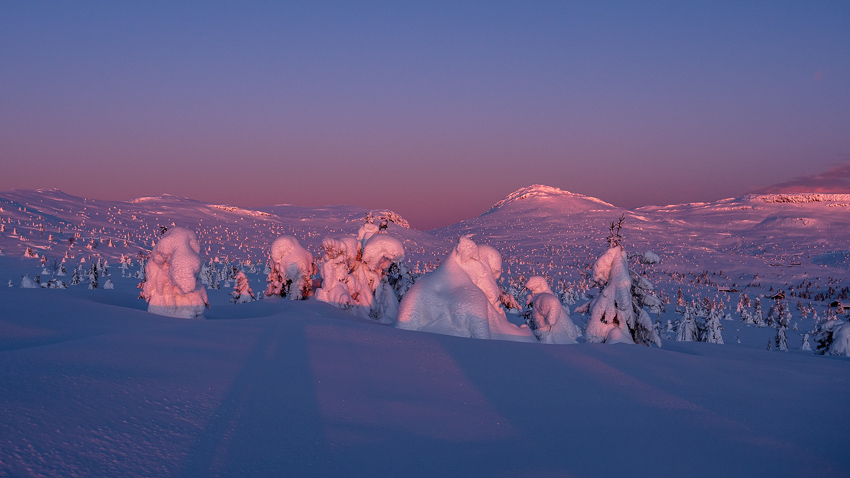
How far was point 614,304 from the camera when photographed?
1944cm

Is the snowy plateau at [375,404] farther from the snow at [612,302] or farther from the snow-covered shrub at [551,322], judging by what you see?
the snow at [612,302]

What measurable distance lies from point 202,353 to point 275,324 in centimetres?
366

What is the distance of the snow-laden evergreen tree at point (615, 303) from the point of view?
1919cm

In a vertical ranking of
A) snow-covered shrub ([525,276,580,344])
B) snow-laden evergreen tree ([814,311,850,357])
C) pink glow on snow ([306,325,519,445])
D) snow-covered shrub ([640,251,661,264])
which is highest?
snow-covered shrub ([640,251,661,264])

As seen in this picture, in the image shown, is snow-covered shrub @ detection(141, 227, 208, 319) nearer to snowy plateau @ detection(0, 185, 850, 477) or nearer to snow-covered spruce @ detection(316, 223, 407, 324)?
snowy plateau @ detection(0, 185, 850, 477)

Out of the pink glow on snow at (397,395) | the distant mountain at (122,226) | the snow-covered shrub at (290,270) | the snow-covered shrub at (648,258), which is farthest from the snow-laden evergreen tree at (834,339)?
the pink glow on snow at (397,395)

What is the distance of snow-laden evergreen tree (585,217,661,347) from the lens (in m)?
19.2

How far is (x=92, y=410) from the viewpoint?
4.54 m

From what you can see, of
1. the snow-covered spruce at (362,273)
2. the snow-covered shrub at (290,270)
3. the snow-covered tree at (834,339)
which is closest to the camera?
the snow-covered spruce at (362,273)

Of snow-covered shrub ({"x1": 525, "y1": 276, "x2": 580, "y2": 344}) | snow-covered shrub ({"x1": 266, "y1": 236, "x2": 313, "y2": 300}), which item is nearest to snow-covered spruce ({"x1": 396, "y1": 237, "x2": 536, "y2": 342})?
snow-covered shrub ({"x1": 525, "y1": 276, "x2": 580, "y2": 344})

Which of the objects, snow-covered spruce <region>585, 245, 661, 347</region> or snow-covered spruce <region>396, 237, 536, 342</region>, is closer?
snow-covered spruce <region>396, 237, 536, 342</region>

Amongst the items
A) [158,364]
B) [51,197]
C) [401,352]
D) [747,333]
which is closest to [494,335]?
[401,352]

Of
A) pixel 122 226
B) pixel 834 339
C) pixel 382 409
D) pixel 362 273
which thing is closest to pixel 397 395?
pixel 382 409

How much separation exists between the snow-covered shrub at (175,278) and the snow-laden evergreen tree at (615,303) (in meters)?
13.5
